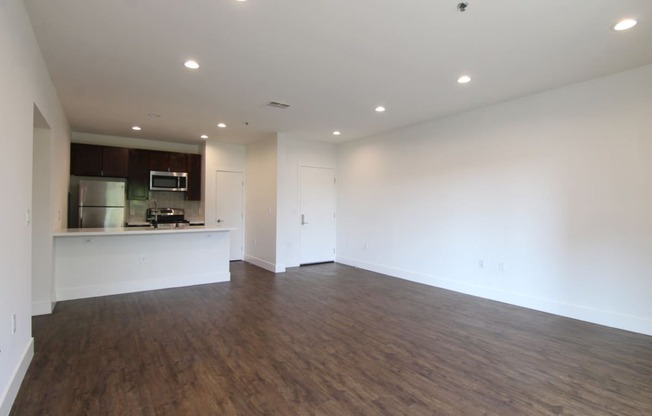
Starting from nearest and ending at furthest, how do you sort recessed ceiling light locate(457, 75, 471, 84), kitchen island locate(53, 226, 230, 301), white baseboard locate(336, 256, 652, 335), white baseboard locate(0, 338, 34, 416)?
white baseboard locate(0, 338, 34, 416) < white baseboard locate(336, 256, 652, 335) < recessed ceiling light locate(457, 75, 471, 84) < kitchen island locate(53, 226, 230, 301)

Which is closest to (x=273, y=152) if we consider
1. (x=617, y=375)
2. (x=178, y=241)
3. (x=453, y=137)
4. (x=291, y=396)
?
(x=178, y=241)

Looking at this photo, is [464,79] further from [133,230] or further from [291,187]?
[133,230]

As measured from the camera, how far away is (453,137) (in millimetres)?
5137

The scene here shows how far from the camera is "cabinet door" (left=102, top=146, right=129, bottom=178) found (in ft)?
21.0

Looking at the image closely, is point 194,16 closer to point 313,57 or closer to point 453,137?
point 313,57

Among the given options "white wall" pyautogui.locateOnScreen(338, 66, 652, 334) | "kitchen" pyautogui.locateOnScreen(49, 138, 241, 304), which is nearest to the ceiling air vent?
"kitchen" pyautogui.locateOnScreen(49, 138, 241, 304)

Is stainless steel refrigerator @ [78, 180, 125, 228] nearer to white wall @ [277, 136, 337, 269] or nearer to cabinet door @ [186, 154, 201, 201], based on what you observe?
cabinet door @ [186, 154, 201, 201]

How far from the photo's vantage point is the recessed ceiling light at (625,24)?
8.24ft

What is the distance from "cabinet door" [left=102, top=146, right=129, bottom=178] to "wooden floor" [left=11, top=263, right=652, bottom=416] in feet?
10.1

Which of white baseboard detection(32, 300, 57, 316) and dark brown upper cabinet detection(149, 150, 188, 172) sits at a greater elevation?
dark brown upper cabinet detection(149, 150, 188, 172)

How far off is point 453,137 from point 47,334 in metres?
5.67

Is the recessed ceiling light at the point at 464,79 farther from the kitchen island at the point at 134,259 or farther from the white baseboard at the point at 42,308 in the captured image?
the white baseboard at the point at 42,308

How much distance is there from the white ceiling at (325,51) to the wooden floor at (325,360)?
107 inches

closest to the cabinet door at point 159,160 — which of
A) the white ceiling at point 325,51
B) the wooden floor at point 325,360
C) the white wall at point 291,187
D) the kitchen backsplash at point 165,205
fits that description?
the kitchen backsplash at point 165,205
